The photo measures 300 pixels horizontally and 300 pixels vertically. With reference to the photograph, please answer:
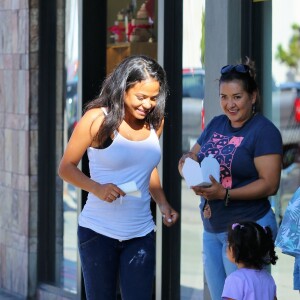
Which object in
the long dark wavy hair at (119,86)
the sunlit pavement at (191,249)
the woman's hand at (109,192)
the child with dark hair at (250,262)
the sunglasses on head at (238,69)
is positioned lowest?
the sunlit pavement at (191,249)

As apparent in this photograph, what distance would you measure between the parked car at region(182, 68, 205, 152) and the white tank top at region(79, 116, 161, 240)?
5.25ft

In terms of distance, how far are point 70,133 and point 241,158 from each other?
3.11 meters

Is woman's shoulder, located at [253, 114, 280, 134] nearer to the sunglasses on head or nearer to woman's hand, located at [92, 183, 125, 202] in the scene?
the sunglasses on head

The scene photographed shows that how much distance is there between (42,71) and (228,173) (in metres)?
3.26

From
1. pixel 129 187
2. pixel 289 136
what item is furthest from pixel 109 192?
pixel 289 136

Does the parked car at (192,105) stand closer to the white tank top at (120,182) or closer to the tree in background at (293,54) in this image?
the tree in background at (293,54)

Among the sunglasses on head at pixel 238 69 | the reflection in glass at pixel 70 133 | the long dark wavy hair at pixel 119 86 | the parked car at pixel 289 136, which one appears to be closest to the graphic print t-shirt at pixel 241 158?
the sunglasses on head at pixel 238 69

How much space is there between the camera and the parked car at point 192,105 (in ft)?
20.3

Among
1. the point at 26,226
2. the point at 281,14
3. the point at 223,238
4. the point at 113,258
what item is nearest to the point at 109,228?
the point at 113,258

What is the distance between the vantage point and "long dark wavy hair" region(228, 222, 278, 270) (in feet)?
14.1

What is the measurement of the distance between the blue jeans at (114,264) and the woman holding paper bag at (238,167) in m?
0.37

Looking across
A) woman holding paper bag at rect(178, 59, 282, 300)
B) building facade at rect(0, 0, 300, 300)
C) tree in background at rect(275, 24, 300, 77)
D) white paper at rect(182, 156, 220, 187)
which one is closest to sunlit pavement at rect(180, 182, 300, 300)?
building facade at rect(0, 0, 300, 300)

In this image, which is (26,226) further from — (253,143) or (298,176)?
(253,143)

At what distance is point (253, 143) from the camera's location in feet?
15.2
